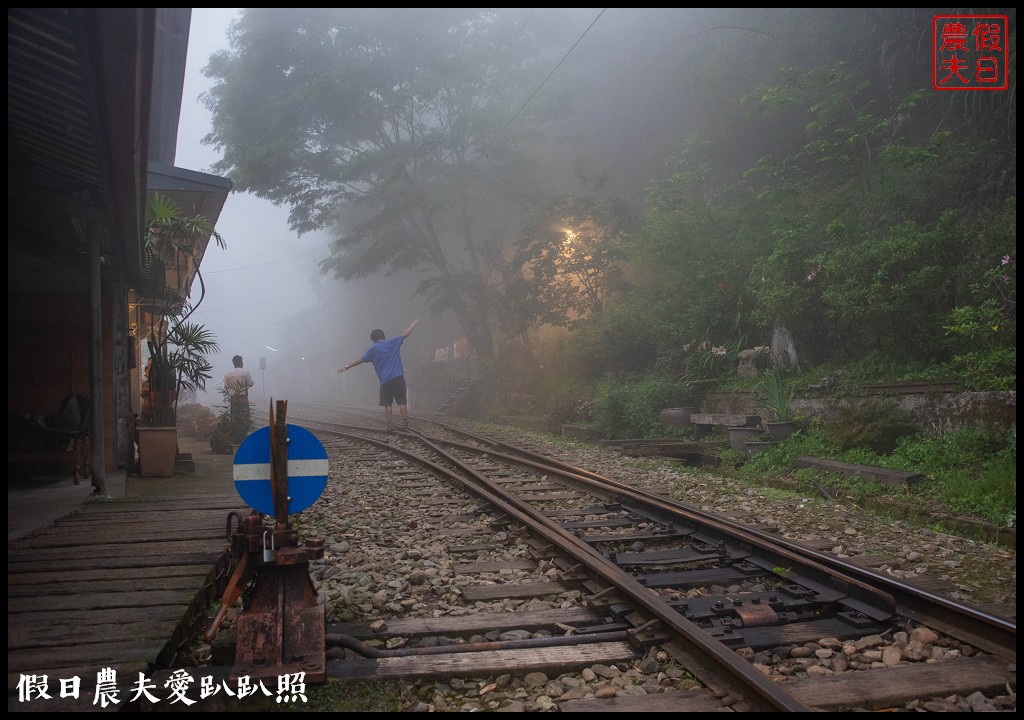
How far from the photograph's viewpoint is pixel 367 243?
33.5 meters

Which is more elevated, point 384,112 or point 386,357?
point 384,112

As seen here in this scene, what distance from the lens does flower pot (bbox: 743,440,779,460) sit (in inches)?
349

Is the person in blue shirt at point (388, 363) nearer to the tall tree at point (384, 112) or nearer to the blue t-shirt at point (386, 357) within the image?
the blue t-shirt at point (386, 357)

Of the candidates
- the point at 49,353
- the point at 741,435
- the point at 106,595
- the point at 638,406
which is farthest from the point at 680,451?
the point at 49,353

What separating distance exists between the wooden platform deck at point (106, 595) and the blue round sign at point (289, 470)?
643 mm

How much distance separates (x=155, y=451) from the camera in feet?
27.0

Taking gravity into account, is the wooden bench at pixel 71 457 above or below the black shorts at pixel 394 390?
below

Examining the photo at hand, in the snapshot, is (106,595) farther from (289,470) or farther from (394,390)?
(394,390)

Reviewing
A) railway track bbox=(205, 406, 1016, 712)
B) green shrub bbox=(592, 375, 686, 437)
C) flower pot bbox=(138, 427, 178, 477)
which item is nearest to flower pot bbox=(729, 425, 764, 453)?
green shrub bbox=(592, 375, 686, 437)

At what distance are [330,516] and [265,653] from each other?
3.53 metres

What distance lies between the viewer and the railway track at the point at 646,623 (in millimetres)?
2871

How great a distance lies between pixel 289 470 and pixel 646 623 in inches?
71.4

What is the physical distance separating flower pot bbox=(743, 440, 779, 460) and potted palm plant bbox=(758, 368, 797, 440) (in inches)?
6.6

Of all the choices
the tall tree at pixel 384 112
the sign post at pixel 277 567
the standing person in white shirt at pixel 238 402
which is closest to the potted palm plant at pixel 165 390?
the standing person in white shirt at pixel 238 402
